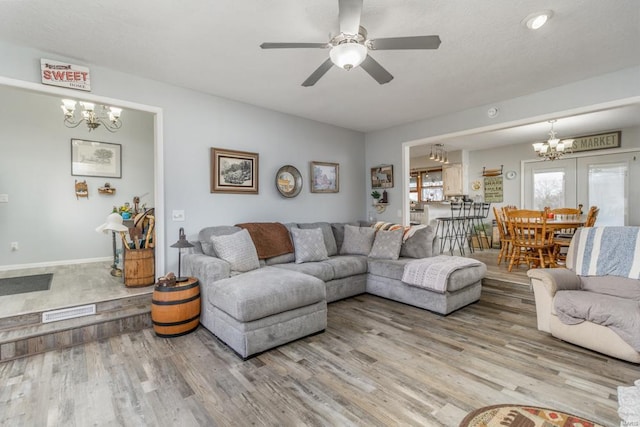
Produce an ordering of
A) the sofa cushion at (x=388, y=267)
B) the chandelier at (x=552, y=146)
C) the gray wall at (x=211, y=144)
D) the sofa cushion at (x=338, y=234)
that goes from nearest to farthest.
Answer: the gray wall at (x=211, y=144) < the sofa cushion at (x=388, y=267) < the sofa cushion at (x=338, y=234) < the chandelier at (x=552, y=146)

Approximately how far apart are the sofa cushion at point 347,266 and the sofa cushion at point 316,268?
0.07m

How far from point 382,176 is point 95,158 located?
4.93m

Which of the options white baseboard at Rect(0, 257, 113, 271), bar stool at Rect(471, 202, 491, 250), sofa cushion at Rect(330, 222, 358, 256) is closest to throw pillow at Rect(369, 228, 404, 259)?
sofa cushion at Rect(330, 222, 358, 256)

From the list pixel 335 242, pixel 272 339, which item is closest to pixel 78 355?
pixel 272 339

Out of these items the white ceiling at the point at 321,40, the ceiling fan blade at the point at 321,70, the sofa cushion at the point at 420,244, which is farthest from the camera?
the sofa cushion at the point at 420,244

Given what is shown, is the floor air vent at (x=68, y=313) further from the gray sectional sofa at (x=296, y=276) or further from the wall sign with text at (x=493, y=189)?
the wall sign with text at (x=493, y=189)

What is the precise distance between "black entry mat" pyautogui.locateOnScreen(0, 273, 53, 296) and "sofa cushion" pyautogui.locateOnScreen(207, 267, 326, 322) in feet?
7.42

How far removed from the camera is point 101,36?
2377 mm

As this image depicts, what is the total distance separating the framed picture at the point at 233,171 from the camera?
146 inches

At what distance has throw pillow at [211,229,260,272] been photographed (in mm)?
3064

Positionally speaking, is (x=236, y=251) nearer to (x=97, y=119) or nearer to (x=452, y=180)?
(x=97, y=119)

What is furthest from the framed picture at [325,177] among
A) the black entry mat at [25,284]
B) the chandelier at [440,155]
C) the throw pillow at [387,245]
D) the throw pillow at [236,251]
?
the black entry mat at [25,284]

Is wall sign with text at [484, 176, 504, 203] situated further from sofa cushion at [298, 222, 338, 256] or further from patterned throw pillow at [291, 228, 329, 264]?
patterned throw pillow at [291, 228, 329, 264]

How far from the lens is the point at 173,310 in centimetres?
269
